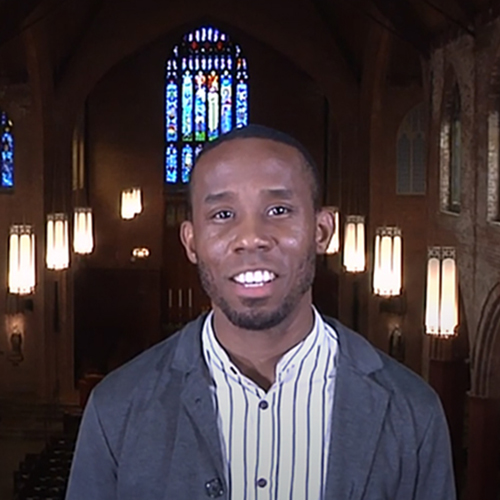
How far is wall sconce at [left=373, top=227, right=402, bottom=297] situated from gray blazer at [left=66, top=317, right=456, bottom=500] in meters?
11.7

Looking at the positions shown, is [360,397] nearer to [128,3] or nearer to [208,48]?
[128,3]

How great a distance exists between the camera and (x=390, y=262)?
14164 mm

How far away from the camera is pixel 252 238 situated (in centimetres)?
220

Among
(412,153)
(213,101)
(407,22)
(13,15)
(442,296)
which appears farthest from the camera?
(213,101)

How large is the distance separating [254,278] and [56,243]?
14.2m

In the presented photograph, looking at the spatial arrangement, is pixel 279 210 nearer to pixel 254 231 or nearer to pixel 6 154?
pixel 254 231

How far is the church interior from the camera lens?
40.5ft

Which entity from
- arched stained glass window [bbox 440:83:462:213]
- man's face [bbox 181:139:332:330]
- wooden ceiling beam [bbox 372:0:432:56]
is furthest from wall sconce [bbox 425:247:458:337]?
man's face [bbox 181:139:332:330]

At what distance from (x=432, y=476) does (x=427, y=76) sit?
1337 centimetres

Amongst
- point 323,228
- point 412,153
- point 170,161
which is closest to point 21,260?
point 412,153

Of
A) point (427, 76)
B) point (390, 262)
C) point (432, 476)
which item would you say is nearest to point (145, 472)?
point (432, 476)

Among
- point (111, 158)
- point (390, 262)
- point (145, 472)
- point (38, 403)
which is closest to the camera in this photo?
point (145, 472)

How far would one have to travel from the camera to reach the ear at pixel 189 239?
7.70 ft

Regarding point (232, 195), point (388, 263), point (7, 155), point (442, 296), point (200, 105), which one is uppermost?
point (200, 105)
